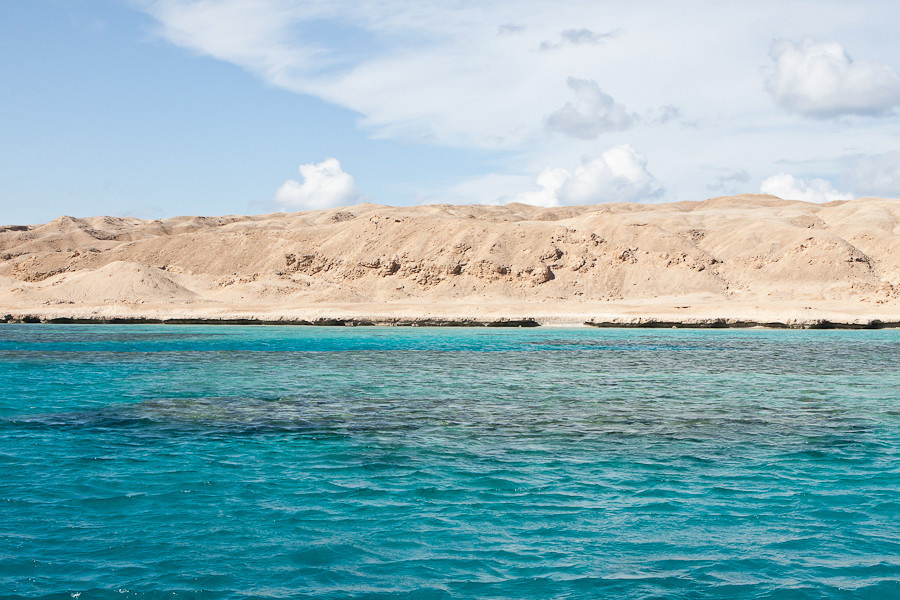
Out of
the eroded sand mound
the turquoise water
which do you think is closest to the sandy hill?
the eroded sand mound

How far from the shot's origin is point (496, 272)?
7669 cm

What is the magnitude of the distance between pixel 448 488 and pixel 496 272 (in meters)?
67.1

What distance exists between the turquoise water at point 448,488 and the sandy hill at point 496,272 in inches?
1538

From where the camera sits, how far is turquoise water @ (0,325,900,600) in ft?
23.4

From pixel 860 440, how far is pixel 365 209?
487 feet

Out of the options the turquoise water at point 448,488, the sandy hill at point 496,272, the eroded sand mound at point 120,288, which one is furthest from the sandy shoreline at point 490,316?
the turquoise water at point 448,488

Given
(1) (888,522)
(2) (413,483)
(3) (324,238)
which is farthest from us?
(3) (324,238)

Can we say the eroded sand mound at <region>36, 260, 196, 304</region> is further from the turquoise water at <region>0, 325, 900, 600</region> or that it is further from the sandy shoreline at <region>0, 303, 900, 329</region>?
the turquoise water at <region>0, 325, 900, 600</region>

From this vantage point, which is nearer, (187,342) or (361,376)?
(361,376)

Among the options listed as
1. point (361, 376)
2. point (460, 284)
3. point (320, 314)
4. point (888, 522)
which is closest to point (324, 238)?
point (460, 284)

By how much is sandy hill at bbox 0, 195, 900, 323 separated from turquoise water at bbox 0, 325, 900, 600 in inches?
1538

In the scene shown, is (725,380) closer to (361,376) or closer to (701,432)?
(701,432)

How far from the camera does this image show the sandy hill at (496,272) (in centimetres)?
6253

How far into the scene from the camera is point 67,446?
12305 millimetres
